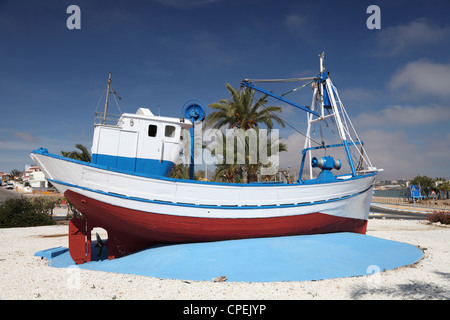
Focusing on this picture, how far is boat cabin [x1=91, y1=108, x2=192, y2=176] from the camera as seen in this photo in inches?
457

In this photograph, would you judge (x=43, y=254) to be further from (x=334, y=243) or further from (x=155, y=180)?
(x=334, y=243)

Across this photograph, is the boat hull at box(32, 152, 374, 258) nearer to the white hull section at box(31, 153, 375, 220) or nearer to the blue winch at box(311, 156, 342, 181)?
the white hull section at box(31, 153, 375, 220)

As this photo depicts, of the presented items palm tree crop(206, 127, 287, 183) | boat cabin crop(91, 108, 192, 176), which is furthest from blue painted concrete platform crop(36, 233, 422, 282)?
palm tree crop(206, 127, 287, 183)

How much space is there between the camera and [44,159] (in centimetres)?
1080

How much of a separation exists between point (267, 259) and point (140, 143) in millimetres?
7168

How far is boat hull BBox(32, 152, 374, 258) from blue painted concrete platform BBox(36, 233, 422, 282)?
600 millimetres

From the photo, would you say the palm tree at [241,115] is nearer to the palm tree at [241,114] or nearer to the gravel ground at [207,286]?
the palm tree at [241,114]

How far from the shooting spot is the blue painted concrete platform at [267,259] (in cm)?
910

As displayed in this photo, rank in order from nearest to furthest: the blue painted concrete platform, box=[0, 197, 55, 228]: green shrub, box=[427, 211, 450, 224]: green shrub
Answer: the blue painted concrete platform
box=[0, 197, 55, 228]: green shrub
box=[427, 211, 450, 224]: green shrub

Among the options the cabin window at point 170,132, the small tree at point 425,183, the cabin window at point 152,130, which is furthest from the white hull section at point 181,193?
the small tree at point 425,183

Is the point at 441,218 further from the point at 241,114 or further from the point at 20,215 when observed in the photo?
the point at 20,215

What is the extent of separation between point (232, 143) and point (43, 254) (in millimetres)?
16167
